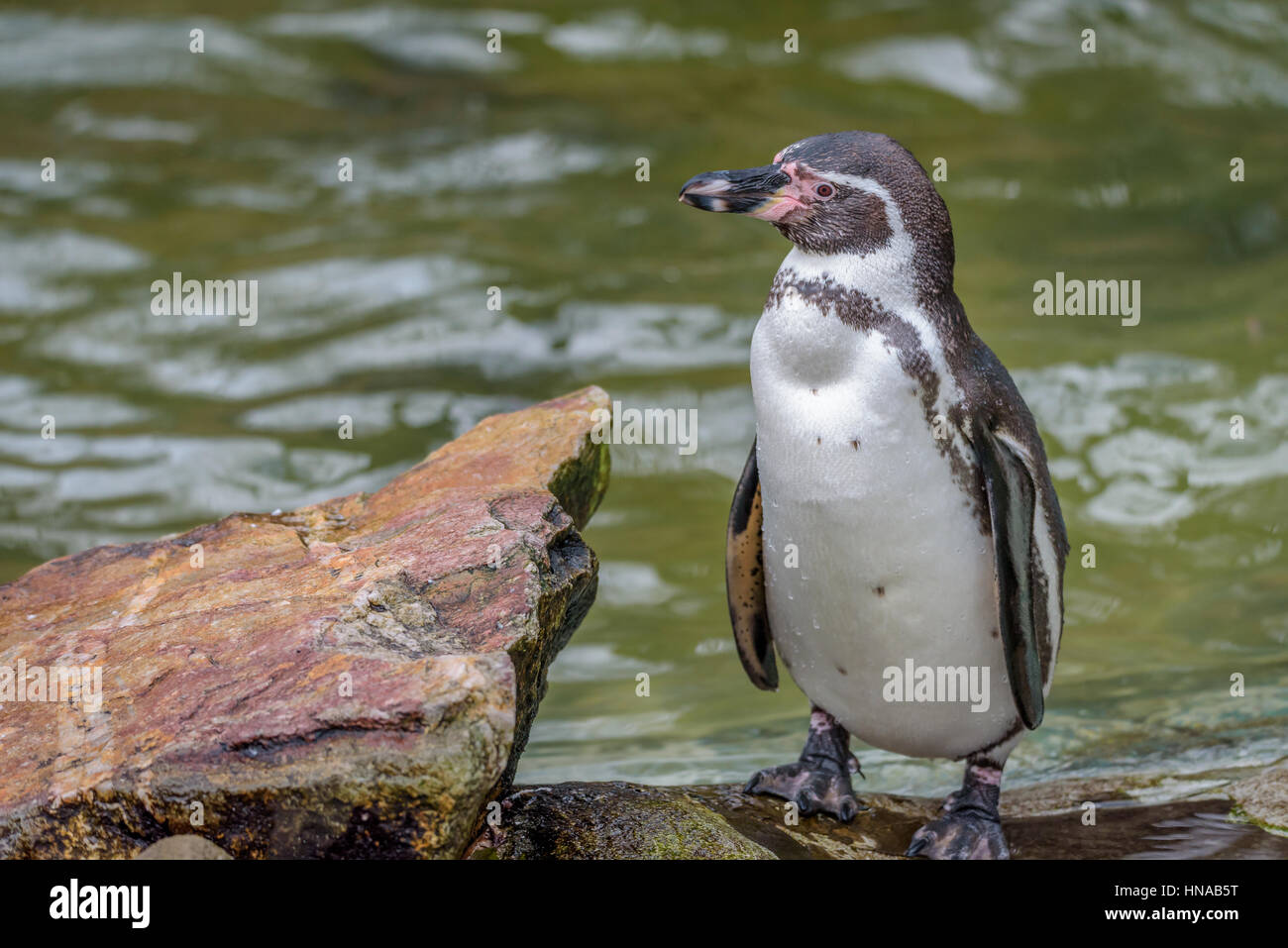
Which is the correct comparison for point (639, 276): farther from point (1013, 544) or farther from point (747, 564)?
point (1013, 544)

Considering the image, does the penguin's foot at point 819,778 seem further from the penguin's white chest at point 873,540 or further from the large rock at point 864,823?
the penguin's white chest at point 873,540

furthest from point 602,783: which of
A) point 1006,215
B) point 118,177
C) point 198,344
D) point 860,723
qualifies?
point 118,177

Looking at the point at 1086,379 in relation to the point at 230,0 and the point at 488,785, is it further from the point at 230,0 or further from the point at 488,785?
the point at 230,0

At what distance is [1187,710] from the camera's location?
5855 millimetres

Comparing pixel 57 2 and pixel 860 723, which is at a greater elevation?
pixel 57 2

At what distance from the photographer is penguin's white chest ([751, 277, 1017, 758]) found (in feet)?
12.5

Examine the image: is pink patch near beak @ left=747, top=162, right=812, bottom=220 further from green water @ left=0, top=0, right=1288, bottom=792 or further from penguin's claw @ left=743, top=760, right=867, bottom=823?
green water @ left=0, top=0, right=1288, bottom=792

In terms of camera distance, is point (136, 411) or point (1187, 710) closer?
point (1187, 710)

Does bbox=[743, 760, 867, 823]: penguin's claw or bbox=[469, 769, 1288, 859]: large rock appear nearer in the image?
bbox=[469, 769, 1288, 859]: large rock

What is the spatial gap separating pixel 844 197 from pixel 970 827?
180cm

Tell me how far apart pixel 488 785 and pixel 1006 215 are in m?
10.3

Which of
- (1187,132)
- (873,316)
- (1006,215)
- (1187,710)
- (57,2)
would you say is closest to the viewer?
(873,316)

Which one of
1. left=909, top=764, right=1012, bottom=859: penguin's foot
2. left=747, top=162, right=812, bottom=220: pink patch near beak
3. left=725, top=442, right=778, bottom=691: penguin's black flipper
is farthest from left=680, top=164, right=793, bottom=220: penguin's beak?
left=909, top=764, right=1012, bottom=859: penguin's foot

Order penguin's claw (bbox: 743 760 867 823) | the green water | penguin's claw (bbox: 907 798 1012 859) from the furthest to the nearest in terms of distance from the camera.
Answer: the green water → penguin's claw (bbox: 743 760 867 823) → penguin's claw (bbox: 907 798 1012 859)
